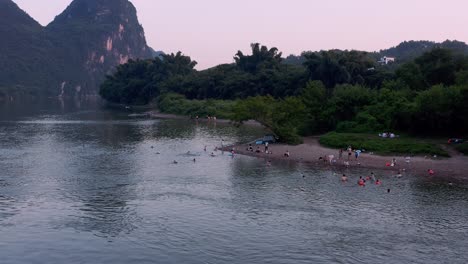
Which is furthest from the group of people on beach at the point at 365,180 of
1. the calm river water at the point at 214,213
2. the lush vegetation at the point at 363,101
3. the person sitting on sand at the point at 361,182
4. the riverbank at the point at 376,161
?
the lush vegetation at the point at 363,101

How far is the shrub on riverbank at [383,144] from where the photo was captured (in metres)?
60.5

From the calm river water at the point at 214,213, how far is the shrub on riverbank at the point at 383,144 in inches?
416

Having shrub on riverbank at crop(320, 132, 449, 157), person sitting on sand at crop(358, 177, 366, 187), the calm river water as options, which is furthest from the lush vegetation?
person sitting on sand at crop(358, 177, 366, 187)

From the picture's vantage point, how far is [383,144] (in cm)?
6378

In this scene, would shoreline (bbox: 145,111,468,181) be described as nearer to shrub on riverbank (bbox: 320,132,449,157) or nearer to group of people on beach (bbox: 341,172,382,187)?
shrub on riverbank (bbox: 320,132,449,157)

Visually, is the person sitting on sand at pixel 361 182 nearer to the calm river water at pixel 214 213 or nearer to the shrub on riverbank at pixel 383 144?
the calm river water at pixel 214 213

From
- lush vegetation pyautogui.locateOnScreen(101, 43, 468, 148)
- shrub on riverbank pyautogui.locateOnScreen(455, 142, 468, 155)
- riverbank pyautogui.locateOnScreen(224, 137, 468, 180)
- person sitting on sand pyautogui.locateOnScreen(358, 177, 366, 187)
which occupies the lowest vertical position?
person sitting on sand pyautogui.locateOnScreen(358, 177, 366, 187)

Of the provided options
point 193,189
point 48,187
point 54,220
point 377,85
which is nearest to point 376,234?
point 193,189

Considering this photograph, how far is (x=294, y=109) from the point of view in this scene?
241ft

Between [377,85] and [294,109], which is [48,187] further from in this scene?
[377,85]

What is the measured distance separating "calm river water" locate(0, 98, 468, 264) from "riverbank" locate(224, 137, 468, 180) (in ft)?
9.48

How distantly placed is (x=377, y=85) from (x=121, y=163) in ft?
230

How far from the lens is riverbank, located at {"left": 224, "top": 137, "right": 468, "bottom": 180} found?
53.8 metres

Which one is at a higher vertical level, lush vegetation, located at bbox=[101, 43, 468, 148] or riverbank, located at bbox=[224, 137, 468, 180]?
lush vegetation, located at bbox=[101, 43, 468, 148]
